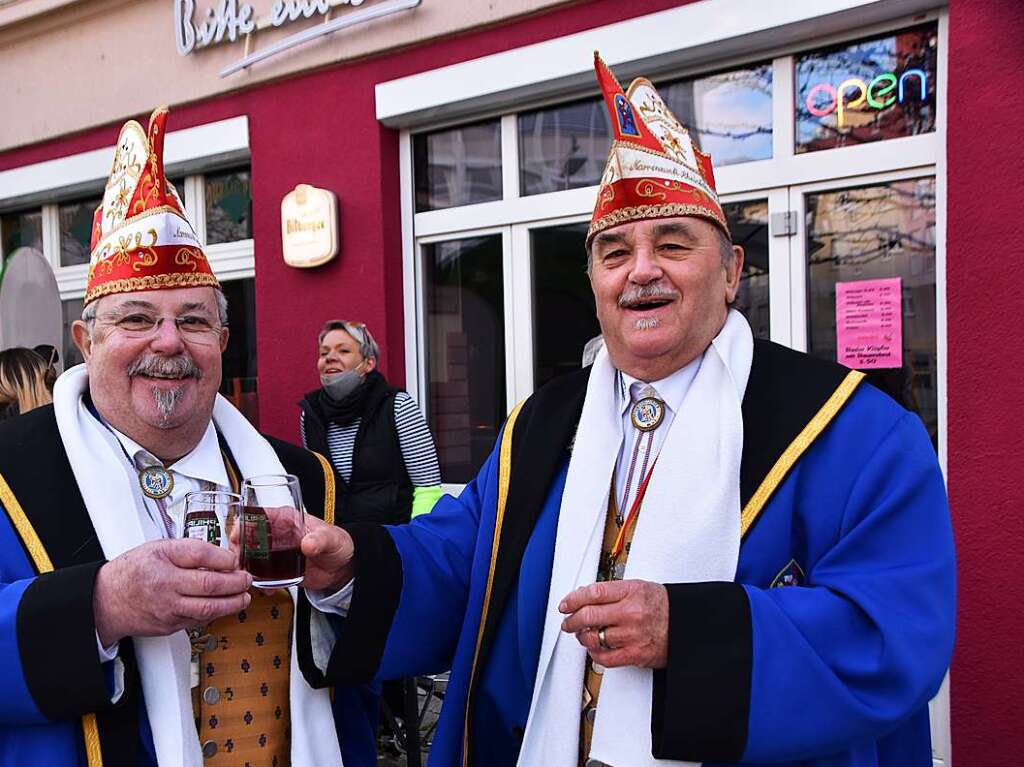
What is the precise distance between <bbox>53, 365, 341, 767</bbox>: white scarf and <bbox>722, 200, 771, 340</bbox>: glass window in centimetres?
297

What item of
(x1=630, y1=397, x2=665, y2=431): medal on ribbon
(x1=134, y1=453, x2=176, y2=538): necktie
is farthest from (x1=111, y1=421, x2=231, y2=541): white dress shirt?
(x1=630, y1=397, x2=665, y2=431): medal on ribbon

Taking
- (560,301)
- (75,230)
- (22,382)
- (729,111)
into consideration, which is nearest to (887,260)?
(729,111)

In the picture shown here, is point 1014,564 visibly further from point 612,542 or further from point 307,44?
point 307,44

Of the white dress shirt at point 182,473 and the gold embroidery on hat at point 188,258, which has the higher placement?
the gold embroidery on hat at point 188,258

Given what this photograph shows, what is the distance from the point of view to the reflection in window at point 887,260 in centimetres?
402

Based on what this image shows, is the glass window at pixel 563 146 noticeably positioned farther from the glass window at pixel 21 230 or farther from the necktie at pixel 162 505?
the glass window at pixel 21 230

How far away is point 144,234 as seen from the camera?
2.00 meters

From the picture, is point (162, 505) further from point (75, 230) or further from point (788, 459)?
point (75, 230)

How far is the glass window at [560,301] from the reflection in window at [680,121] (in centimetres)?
29

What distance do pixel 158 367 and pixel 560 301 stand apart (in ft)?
11.3

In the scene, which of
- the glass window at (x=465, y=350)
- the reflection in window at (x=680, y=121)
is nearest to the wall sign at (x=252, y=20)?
the reflection in window at (x=680, y=121)

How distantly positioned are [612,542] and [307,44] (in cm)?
464

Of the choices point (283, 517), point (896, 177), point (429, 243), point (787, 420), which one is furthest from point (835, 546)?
point (429, 243)

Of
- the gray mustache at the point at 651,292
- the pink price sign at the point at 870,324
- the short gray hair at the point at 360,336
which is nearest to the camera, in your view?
the gray mustache at the point at 651,292
